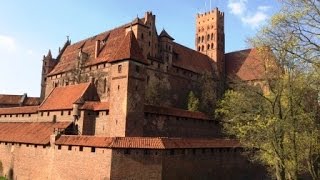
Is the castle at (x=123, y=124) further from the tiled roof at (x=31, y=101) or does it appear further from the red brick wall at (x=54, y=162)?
the tiled roof at (x=31, y=101)

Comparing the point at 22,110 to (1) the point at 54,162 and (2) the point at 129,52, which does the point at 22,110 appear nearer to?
(1) the point at 54,162

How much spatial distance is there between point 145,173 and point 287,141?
28.7 ft

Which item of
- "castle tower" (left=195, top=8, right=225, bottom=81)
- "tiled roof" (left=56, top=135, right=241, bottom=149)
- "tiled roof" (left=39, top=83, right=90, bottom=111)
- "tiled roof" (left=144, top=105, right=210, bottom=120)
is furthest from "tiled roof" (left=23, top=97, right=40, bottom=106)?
"tiled roof" (left=56, top=135, right=241, bottom=149)

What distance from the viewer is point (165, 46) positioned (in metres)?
38.8

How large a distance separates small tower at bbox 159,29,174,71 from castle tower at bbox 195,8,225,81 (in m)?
11.8

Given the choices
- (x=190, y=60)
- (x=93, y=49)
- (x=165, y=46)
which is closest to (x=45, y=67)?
(x=93, y=49)

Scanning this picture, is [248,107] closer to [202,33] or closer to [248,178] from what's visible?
[248,178]

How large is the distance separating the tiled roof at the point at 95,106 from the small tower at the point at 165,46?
474 inches

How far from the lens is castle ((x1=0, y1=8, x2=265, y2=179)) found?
23.1 m

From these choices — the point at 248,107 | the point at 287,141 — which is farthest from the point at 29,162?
the point at 287,141

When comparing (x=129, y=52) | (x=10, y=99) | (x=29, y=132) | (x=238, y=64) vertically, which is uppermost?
(x=238, y=64)

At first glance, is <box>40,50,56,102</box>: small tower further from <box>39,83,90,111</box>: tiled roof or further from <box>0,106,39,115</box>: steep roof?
<box>39,83,90,111</box>: tiled roof

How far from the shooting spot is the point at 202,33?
174ft

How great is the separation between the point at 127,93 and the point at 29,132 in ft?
34.9
